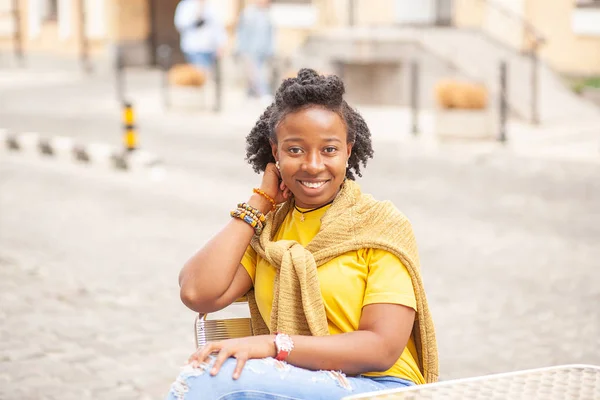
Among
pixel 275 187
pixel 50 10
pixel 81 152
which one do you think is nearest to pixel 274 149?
pixel 275 187

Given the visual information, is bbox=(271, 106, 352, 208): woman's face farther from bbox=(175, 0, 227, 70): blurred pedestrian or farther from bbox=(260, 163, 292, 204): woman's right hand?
bbox=(175, 0, 227, 70): blurred pedestrian

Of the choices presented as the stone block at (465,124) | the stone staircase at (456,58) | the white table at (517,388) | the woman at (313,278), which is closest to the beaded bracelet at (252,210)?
the woman at (313,278)

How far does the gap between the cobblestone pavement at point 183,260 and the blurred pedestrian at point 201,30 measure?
7.48 metres

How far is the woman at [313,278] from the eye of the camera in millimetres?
2744

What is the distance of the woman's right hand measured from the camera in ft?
10.6

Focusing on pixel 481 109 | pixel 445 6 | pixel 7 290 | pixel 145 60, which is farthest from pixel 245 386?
pixel 145 60

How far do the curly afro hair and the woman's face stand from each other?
23 mm

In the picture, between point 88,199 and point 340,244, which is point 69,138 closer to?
point 88,199

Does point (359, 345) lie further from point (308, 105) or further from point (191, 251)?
point (191, 251)

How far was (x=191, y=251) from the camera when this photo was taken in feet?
27.3

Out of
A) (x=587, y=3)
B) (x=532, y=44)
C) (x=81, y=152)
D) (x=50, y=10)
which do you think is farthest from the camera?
(x=50, y=10)

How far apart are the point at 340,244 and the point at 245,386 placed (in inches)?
21.2

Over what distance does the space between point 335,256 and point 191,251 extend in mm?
5400

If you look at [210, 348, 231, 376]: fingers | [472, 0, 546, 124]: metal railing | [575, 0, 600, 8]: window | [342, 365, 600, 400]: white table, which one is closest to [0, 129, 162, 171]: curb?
[472, 0, 546, 124]: metal railing
